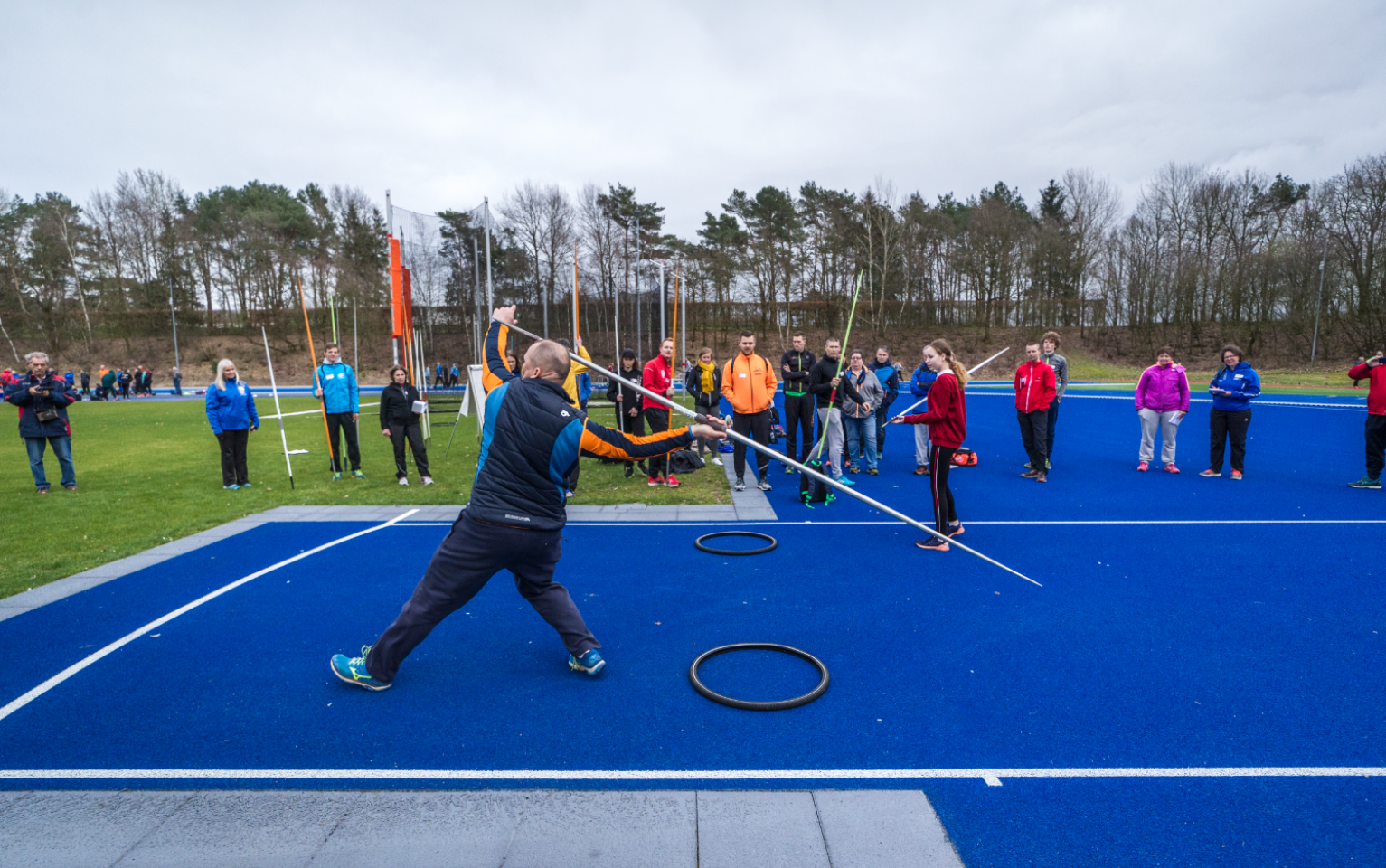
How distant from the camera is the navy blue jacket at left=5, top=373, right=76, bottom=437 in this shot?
875cm

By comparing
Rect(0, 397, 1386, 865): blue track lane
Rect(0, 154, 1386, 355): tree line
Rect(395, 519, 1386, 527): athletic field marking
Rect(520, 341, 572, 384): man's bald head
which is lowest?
Rect(395, 519, 1386, 527): athletic field marking

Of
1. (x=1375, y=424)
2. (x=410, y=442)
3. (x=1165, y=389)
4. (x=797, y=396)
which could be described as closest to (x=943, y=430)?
(x=797, y=396)

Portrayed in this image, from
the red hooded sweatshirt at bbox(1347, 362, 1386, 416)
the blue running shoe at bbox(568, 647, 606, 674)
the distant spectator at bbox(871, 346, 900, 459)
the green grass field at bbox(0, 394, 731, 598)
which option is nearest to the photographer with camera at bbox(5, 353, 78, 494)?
the green grass field at bbox(0, 394, 731, 598)

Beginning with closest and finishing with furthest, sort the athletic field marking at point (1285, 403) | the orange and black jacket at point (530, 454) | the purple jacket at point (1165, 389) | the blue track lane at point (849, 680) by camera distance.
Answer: the blue track lane at point (849, 680) → the orange and black jacket at point (530, 454) → the purple jacket at point (1165, 389) → the athletic field marking at point (1285, 403)

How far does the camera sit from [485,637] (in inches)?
172

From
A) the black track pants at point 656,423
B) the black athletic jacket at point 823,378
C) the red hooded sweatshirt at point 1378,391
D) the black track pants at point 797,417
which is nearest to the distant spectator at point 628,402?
A: the black track pants at point 656,423

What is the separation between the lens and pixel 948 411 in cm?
617

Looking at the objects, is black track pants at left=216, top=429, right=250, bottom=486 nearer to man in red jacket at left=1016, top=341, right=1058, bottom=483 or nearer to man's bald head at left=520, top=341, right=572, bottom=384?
man's bald head at left=520, top=341, right=572, bottom=384

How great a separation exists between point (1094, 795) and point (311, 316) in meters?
52.6

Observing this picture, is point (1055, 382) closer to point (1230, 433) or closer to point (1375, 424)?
point (1230, 433)

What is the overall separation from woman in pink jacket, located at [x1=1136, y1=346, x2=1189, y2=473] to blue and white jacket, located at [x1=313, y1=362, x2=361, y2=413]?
11899mm

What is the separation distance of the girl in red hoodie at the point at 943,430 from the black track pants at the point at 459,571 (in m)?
4.12

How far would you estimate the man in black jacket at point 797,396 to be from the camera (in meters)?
9.48

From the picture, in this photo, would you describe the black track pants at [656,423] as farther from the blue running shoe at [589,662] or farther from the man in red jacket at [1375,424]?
the man in red jacket at [1375,424]
